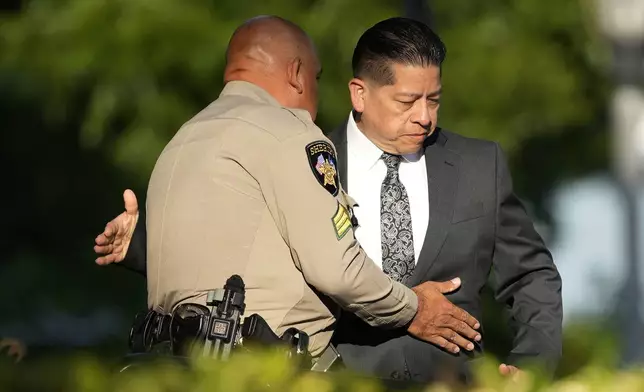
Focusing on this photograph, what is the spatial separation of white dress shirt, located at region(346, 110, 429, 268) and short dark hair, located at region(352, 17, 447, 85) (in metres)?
0.20

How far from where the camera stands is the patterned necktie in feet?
14.4

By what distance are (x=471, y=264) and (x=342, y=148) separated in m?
0.54

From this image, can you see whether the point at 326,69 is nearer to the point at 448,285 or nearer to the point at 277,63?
the point at 448,285

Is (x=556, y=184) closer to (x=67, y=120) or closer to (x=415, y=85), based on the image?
(x=67, y=120)

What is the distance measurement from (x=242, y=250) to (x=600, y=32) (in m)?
5.45

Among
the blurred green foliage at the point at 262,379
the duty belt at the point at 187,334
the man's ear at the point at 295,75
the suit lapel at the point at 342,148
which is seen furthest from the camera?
the suit lapel at the point at 342,148

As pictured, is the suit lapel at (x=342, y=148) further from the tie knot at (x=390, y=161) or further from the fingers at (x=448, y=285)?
the fingers at (x=448, y=285)

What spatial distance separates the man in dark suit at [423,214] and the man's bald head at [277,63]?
36 centimetres

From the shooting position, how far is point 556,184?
955 cm

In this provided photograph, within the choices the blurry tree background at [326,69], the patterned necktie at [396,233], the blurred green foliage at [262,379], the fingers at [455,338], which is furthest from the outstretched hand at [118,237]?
the blurry tree background at [326,69]

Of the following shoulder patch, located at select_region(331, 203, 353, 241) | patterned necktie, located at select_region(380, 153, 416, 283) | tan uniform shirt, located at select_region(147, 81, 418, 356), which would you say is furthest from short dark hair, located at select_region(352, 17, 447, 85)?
shoulder patch, located at select_region(331, 203, 353, 241)

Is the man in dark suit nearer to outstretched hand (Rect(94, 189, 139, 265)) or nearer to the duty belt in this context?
outstretched hand (Rect(94, 189, 139, 265))

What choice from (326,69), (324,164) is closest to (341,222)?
(324,164)

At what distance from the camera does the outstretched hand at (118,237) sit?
4.38 m
